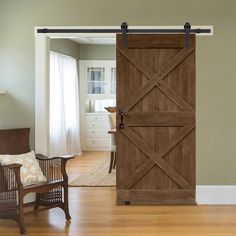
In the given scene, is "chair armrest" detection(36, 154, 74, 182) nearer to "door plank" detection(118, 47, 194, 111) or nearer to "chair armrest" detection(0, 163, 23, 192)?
"chair armrest" detection(0, 163, 23, 192)

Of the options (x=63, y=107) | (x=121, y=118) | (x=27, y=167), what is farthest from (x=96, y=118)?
(x=27, y=167)

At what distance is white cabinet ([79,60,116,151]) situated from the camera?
9977 mm

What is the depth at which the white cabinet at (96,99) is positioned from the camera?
32.7ft

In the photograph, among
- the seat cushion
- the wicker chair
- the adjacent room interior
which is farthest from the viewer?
the adjacent room interior

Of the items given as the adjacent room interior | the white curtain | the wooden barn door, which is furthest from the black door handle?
the adjacent room interior

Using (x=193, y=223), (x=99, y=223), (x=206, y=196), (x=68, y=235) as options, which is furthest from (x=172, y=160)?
(x=68, y=235)

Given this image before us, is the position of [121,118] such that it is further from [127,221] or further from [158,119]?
[127,221]

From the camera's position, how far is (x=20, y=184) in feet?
12.8

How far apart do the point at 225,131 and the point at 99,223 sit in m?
1.93

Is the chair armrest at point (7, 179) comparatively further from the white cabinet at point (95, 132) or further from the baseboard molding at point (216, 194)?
the white cabinet at point (95, 132)

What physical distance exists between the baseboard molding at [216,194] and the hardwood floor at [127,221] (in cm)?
13

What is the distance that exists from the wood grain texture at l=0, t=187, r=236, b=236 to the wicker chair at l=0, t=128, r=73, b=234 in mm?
151

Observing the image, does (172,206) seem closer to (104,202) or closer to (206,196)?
(206,196)

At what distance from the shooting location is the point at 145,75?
16.4 feet
